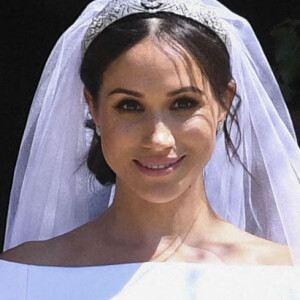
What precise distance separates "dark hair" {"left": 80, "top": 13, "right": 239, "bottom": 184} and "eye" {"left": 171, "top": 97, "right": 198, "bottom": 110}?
67 mm

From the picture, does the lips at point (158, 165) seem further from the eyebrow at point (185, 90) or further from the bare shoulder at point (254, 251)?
the bare shoulder at point (254, 251)

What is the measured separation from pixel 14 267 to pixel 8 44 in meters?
1.45

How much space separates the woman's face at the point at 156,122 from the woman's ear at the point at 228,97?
0.09m

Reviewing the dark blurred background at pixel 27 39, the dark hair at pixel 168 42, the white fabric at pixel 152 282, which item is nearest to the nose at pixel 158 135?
the dark hair at pixel 168 42

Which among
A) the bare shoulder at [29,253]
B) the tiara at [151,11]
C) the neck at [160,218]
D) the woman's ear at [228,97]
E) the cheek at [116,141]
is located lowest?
the bare shoulder at [29,253]

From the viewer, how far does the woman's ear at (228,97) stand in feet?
6.92

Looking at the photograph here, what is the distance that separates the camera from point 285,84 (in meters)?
2.86

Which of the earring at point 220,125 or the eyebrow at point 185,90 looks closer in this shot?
the eyebrow at point 185,90

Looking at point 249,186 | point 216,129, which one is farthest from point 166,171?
point 249,186

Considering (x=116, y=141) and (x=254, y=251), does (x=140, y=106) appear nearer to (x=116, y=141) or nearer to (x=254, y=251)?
(x=116, y=141)

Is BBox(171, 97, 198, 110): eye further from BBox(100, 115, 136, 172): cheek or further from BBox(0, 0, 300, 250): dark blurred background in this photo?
BBox(0, 0, 300, 250): dark blurred background

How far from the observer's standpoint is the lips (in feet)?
6.42

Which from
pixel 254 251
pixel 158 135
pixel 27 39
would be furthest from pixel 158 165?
pixel 27 39

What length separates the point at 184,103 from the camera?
1988 mm
